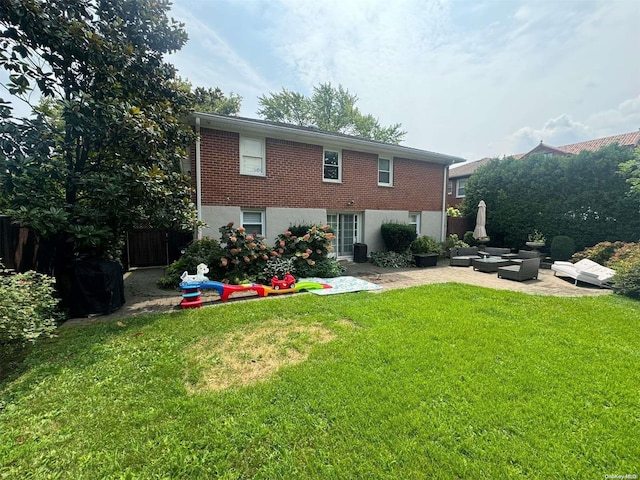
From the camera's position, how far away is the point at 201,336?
4383 millimetres

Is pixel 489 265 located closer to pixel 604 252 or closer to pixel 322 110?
pixel 604 252

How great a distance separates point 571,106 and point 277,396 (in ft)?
47.1

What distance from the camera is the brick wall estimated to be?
9.12 metres

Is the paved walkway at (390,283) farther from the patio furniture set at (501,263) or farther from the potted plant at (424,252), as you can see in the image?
the potted plant at (424,252)

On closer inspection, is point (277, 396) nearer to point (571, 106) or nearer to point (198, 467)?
point (198, 467)

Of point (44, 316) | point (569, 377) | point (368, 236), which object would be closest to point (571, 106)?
point (368, 236)

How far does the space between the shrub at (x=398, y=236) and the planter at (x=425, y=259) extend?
0.70 m

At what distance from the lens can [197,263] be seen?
782 centimetres

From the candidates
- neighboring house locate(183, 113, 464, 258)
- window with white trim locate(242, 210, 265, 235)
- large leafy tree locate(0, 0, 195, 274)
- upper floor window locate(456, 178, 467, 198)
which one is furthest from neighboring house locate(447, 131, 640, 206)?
large leafy tree locate(0, 0, 195, 274)

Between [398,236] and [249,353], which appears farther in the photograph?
[398,236]

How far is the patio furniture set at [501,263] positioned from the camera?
8719 millimetres

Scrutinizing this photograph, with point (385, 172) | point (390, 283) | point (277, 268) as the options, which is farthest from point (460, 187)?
point (277, 268)

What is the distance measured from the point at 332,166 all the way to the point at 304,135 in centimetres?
191

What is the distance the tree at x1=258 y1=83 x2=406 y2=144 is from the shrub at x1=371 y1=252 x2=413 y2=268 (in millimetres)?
21441
